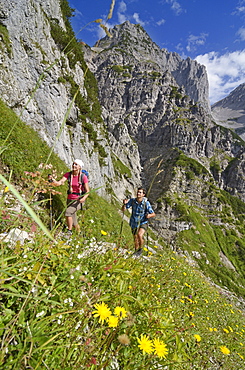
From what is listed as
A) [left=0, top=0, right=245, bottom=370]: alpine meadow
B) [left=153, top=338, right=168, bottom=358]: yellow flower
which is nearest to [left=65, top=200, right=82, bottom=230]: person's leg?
[left=0, top=0, right=245, bottom=370]: alpine meadow

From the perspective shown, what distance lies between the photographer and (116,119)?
587 ft

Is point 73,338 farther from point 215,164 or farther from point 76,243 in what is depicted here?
point 215,164

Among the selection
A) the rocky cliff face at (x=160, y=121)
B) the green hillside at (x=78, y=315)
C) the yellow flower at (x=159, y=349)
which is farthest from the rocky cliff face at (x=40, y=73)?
the rocky cliff face at (x=160, y=121)

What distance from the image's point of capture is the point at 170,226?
11631 cm

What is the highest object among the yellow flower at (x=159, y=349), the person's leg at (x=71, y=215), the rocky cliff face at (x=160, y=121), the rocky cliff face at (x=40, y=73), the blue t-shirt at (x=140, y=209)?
the rocky cliff face at (x=160, y=121)

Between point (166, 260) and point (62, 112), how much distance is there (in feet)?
96.5

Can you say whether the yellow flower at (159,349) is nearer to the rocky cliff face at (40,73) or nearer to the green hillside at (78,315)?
the green hillside at (78,315)

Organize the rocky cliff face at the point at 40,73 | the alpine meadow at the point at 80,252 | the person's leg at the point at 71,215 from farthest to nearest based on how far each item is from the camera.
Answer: the rocky cliff face at the point at 40,73
the person's leg at the point at 71,215
the alpine meadow at the point at 80,252

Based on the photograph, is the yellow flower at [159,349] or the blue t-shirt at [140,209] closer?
the yellow flower at [159,349]

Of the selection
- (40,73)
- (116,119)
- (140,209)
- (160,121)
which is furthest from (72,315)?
(160,121)

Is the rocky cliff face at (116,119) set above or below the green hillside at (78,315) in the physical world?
above

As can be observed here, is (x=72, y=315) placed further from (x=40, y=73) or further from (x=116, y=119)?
(x=116, y=119)

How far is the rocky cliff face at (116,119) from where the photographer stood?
2317cm

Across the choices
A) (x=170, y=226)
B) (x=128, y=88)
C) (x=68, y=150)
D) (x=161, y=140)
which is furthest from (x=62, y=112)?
(x=128, y=88)
